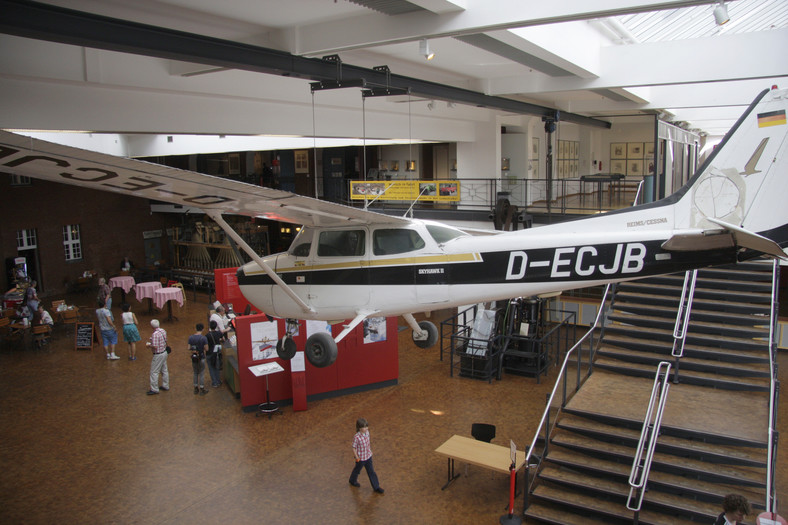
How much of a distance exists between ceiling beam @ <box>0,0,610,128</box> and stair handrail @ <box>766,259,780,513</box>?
7179 millimetres

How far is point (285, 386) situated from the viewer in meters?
12.9

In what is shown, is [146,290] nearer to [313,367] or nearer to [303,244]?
[313,367]

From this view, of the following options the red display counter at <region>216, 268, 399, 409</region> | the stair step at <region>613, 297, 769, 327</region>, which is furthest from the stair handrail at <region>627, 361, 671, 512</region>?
the red display counter at <region>216, 268, 399, 409</region>

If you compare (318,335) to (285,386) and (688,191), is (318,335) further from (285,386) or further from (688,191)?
(285,386)

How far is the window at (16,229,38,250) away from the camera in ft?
75.3

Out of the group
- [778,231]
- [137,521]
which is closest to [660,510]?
[778,231]

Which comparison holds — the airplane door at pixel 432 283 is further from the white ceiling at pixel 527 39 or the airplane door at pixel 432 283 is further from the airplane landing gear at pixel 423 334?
the white ceiling at pixel 527 39

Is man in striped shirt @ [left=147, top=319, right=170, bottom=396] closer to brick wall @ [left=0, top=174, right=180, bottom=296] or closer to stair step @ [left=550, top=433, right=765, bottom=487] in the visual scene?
stair step @ [left=550, top=433, right=765, bottom=487]

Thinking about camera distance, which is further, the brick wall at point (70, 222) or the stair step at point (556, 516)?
the brick wall at point (70, 222)

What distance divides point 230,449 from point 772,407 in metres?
8.77

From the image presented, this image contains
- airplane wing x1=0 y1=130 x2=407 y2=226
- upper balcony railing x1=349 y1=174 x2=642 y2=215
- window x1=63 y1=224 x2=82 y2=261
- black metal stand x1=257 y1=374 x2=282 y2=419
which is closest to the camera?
airplane wing x1=0 y1=130 x2=407 y2=226

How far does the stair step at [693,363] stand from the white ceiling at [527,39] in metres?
5.20

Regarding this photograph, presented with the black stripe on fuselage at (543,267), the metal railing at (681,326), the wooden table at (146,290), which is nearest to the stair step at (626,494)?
the metal railing at (681,326)

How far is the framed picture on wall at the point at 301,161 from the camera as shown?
1080 inches
